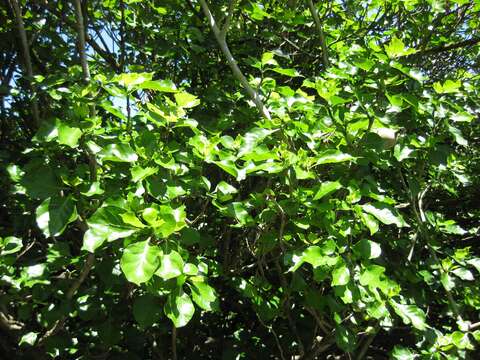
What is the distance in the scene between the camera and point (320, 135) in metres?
1.91

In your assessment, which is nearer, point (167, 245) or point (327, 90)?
point (167, 245)

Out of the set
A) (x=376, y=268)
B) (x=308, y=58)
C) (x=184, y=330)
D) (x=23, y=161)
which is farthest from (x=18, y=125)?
(x=376, y=268)

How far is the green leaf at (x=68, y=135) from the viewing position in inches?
55.8

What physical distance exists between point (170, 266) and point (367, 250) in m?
0.84

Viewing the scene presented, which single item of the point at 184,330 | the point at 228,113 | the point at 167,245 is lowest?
the point at 184,330

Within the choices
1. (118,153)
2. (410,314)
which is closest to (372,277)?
(410,314)

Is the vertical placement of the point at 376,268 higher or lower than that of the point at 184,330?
higher

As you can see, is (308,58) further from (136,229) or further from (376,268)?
(136,229)

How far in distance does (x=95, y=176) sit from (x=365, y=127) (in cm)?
116

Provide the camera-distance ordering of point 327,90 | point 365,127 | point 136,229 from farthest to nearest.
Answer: point 327,90 < point 365,127 < point 136,229

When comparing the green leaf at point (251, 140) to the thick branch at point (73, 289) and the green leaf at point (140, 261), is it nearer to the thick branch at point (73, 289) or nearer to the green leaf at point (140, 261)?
the green leaf at point (140, 261)

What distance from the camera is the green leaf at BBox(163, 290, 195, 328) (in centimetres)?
133

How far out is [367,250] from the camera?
1681mm

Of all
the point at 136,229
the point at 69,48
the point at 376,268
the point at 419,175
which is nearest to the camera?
the point at 136,229
